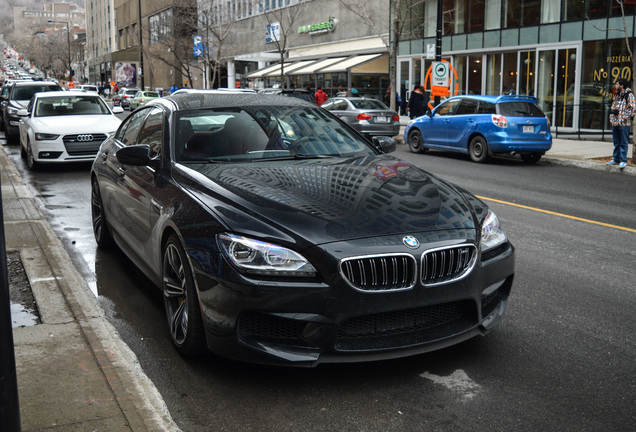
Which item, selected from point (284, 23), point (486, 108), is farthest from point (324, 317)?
point (284, 23)

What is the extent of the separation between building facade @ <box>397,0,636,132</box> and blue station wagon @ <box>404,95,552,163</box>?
186 inches

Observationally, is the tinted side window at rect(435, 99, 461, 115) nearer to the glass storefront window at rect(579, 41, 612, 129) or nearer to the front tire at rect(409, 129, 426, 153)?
the front tire at rect(409, 129, 426, 153)

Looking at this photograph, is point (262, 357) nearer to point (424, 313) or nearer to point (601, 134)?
point (424, 313)

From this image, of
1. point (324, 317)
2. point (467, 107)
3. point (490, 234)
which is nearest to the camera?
point (324, 317)

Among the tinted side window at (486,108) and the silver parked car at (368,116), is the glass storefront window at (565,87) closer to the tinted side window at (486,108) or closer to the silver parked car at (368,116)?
the silver parked car at (368,116)

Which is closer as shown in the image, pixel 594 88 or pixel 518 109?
pixel 518 109

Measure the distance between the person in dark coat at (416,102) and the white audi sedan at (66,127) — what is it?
Answer: 11821 millimetres

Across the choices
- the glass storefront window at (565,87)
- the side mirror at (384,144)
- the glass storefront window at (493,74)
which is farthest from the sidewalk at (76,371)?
the glass storefront window at (493,74)

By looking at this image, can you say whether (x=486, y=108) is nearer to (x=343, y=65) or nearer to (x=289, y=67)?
(x=343, y=65)

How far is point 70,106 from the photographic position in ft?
50.1

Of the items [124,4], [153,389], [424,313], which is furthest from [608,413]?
[124,4]

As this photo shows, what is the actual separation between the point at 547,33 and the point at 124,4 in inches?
3233

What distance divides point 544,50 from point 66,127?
1891cm

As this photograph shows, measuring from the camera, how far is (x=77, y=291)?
527cm
